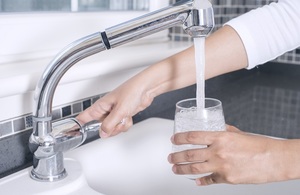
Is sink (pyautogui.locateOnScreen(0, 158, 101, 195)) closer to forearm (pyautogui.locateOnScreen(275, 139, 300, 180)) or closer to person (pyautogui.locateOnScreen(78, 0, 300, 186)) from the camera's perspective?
person (pyautogui.locateOnScreen(78, 0, 300, 186))

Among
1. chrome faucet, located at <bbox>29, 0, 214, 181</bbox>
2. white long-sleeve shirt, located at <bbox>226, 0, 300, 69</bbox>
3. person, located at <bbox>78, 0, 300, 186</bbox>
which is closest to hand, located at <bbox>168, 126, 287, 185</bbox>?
person, located at <bbox>78, 0, 300, 186</bbox>

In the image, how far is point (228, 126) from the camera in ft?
2.21

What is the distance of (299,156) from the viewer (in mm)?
522

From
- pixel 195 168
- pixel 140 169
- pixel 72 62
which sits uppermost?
pixel 72 62

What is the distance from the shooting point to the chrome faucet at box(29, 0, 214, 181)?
521 millimetres

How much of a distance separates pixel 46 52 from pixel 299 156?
19.5 inches

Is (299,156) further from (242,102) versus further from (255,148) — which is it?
(242,102)

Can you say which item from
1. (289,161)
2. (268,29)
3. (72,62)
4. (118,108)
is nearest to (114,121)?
(118,108)

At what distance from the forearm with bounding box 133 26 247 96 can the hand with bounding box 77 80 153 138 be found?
45mm

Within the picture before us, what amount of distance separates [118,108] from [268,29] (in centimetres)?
34

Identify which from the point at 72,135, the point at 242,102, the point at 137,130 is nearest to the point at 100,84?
the point at 137,130

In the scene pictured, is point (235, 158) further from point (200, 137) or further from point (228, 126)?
point (228, 126)

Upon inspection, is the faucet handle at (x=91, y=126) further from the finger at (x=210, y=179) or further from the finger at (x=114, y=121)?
the finger at (x=210, y=179)

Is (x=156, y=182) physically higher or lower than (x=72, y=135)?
lower
